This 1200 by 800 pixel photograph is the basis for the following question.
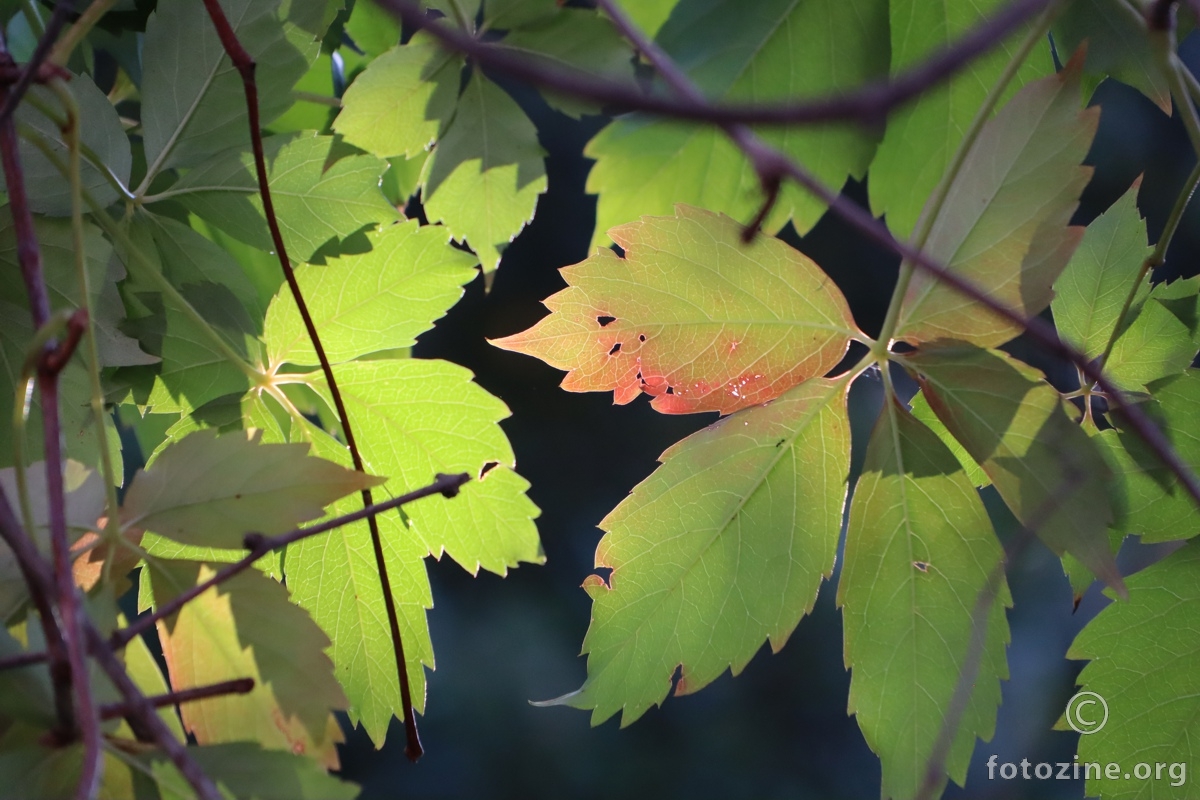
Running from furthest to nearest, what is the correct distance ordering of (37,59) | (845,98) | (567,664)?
1. (567,664)
2. (37,59)
3. (845,98)

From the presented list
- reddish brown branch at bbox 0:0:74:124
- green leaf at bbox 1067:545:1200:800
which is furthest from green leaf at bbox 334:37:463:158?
green leaf at bbox 1067:545:1200:800

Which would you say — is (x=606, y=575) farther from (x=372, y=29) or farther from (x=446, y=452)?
(x=372, y=29)

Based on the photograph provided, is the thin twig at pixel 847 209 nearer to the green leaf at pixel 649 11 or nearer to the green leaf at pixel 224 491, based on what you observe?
the green leaf at pixel 224 491

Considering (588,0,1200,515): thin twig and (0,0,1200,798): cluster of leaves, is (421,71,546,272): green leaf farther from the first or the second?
(588,0,1200,515): thin twig

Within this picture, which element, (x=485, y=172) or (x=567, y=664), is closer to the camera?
(x=485, y=172)

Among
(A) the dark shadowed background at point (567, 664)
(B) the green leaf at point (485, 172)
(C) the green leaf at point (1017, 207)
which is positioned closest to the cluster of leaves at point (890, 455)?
(C) the green leaf at point (1017, 207)

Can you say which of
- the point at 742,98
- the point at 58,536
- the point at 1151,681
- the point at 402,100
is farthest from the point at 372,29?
the point at 1151,681
